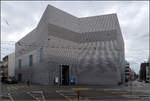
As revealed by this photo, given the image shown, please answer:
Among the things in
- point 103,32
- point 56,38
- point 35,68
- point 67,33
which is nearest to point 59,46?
point 56,38

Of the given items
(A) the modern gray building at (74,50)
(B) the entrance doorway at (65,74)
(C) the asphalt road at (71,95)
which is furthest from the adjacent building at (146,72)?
(C) the asphalt road at (71,95)

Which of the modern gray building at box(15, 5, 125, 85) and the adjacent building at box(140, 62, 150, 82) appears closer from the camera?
the modern gray building at box(15, 5, 125, 85)

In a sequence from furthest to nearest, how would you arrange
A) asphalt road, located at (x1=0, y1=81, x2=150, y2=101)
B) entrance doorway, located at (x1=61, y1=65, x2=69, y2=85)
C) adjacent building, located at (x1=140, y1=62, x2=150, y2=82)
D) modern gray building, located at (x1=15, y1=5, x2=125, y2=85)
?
adjacent building, located at (x1=140, y1=62, x2=150, y2=82), entrance doorway, located at (x1=61, y1=65, x2=69, y2=85), modern gray building, located at (x1=15, y1=5, x2=125, y2=85), asphalt road, located at (x1=0, y1=81, x2=150, y2=101)

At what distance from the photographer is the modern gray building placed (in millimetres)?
43656

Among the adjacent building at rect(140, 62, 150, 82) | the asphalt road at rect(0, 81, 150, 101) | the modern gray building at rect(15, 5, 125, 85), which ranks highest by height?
the modern gray building at rect(15, 5, 125, 85)

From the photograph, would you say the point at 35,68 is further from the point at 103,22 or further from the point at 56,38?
the point at 103,22

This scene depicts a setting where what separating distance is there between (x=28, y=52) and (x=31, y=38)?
15.3ft

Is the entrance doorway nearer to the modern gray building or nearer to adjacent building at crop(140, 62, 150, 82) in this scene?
the modern gray building

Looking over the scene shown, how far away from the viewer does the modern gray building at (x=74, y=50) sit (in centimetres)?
4366

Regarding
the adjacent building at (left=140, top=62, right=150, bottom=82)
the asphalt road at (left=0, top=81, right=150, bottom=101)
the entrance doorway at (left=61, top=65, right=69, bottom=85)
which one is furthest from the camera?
the adjacent building at (left=140, top=62, right=150, bottom=82)

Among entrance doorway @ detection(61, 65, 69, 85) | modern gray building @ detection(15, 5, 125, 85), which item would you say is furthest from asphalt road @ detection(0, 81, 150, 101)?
entrance doorway @ detection(61, 65, 69, 85)

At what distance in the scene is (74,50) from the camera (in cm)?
4916

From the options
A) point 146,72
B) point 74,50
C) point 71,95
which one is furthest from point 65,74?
point 146,72

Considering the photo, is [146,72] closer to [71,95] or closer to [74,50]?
[74,50]
